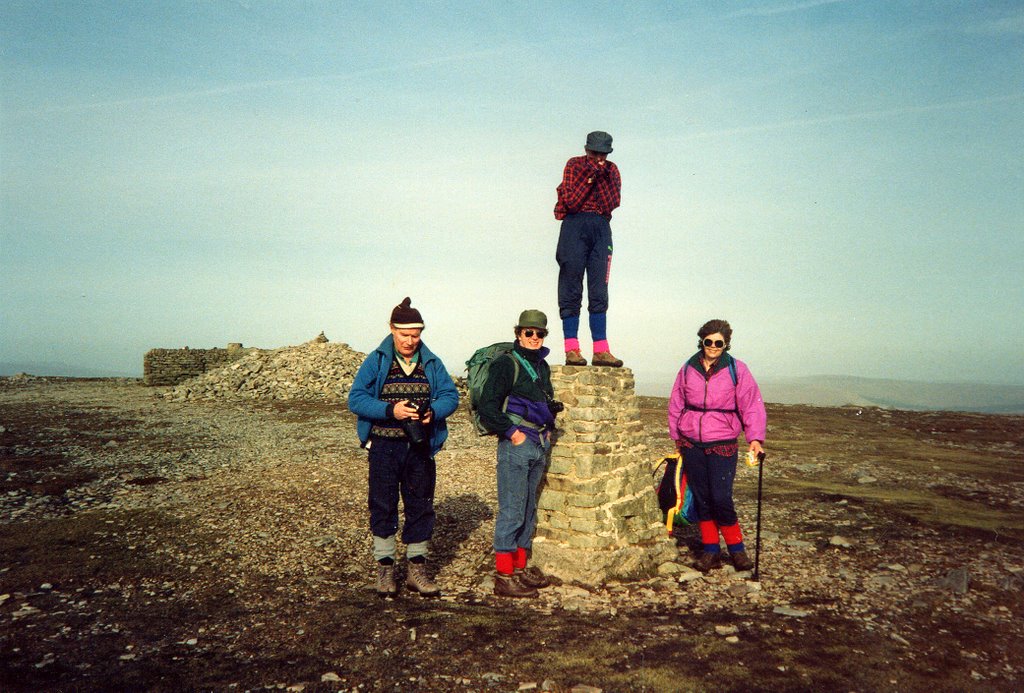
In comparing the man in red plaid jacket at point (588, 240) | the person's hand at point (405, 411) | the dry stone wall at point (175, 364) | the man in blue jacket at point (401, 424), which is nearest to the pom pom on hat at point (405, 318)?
the man in blue jacket at point (401, 424)

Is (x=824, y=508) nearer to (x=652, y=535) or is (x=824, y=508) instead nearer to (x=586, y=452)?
(x=652, y=535)

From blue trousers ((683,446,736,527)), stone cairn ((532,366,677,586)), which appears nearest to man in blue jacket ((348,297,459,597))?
stone cairn ((532,366,677,586))

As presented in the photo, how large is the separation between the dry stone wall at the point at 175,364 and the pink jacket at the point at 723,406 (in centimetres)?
3119

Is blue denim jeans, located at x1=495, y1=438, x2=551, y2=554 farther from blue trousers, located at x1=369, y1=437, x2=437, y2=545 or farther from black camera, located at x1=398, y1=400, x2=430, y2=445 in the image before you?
black camera, located at x1=398, y1=400, x2=430, y2=445

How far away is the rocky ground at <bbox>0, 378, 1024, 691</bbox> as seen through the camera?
459cm

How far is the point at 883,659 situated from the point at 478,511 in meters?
6.12

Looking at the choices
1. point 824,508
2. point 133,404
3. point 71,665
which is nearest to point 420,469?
point 71,665

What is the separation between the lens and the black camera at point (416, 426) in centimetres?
543

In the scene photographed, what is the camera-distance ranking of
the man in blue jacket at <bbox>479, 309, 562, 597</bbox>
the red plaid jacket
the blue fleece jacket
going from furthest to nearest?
the red plaid jacket → the man in blue jacket at <bbox>479, 309, 562, 597</bbox> → the blue fleece jacket

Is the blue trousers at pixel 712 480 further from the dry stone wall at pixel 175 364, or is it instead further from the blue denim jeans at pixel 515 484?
the dry stone wall at pixel 175 364

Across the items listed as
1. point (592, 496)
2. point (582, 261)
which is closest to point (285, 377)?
point (582, 261)

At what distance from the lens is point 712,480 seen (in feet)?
21.5

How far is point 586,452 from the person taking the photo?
673 cm

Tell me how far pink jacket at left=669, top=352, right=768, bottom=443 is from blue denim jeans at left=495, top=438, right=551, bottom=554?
1537 mm
